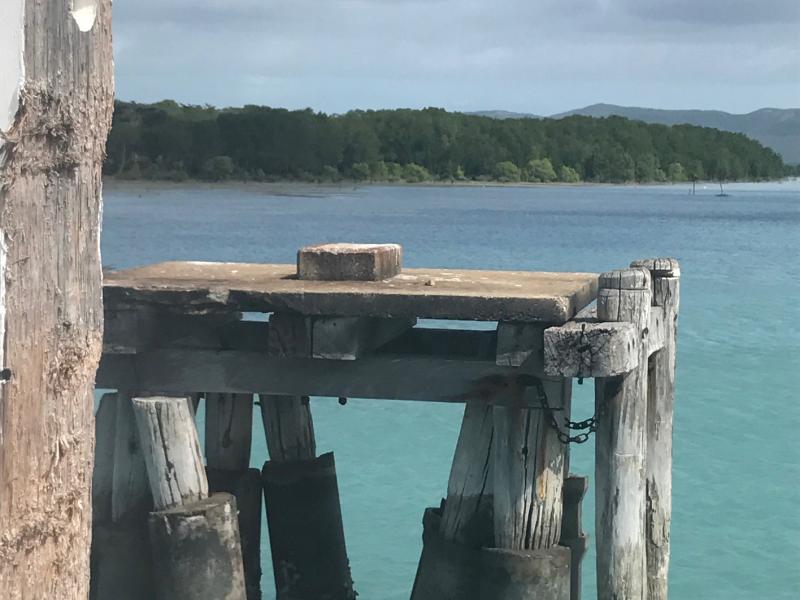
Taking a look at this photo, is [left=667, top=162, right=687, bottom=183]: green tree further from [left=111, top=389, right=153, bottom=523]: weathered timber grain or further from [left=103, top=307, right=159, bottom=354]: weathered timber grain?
[left=103, top=307, right=159, bottom=354]: weathered timber grain

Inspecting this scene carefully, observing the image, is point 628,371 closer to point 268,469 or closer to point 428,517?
point 428,517

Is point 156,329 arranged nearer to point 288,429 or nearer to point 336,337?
point 336,337

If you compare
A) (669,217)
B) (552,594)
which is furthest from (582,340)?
(669,217)

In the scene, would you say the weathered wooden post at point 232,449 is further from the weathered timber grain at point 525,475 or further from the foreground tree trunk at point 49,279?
the foreground tree trunk at point 49,279

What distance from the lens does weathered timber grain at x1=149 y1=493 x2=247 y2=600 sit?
19.9ft

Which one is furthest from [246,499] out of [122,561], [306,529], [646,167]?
[646,167]

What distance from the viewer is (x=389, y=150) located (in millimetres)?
135625

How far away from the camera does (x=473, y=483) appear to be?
245 inches

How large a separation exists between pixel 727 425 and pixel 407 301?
10.9 m

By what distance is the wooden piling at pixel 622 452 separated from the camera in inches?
233

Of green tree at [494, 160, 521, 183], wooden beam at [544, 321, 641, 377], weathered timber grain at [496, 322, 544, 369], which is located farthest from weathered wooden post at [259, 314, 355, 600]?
green tree at [494, 160, 521, 183]

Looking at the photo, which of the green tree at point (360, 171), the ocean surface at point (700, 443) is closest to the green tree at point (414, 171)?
the green tree at point (360, 171)

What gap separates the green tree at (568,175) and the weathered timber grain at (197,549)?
154306 millimetres

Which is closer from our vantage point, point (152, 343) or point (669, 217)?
point (152, 343)
